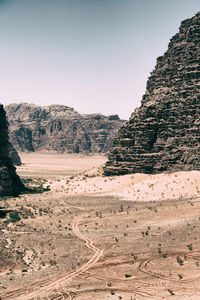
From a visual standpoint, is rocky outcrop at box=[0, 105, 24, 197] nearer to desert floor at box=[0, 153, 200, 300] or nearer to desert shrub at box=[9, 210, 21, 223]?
desert floor at box=[0, 153, 200, 300]

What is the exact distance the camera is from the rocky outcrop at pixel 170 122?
2116 inches

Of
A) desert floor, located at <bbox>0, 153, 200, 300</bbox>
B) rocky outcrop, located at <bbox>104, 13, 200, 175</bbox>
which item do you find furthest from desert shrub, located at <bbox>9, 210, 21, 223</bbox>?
rocky outcrop, located at <bbox>104, 13, 200, 175</bbox>

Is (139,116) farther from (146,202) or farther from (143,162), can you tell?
(146,202)

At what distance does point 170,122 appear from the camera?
56125mm

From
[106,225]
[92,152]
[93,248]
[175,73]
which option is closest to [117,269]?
[93,248]

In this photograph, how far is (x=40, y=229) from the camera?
3028 centimetres

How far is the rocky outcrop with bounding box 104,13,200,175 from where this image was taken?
53.8 m

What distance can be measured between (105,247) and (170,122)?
35.0 metres

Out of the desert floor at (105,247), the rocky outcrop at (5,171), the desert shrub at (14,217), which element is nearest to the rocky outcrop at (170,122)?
the desert floor at (105,247)

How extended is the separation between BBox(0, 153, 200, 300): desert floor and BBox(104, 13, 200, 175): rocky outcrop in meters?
8.43

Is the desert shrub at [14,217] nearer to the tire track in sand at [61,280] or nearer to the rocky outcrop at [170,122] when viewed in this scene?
the tire track in sand at [61,280]

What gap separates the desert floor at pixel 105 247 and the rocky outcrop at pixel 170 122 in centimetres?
843

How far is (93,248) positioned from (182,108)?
118 ft

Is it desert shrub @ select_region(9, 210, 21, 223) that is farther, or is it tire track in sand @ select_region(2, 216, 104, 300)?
desert shrub @ select_region(9, 210, 21, 223)
